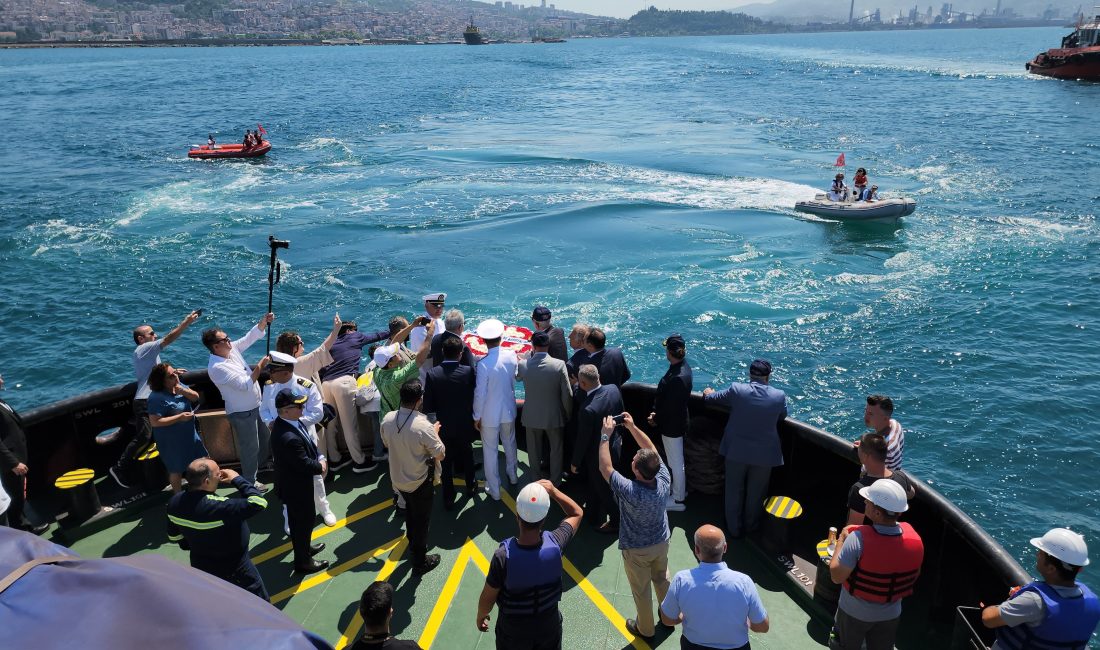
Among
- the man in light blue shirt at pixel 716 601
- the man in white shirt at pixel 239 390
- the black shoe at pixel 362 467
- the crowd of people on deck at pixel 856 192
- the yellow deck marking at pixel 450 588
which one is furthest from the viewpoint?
the crowd of people on deck at pixel 856 192

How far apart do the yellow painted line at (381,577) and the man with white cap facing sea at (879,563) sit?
3.79 metres

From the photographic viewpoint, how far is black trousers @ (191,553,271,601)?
5422mm

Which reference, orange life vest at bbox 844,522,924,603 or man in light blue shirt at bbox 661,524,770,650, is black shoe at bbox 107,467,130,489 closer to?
man in light blue shirt at bbox 661,524,770,650

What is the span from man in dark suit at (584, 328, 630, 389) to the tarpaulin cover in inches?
203

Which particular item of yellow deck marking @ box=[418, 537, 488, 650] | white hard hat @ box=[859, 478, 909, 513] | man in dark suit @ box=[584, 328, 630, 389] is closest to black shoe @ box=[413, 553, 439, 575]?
yellow deck marking @ box=[418, 537, 488, 650]

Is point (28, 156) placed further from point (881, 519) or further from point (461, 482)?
point (881, 519)

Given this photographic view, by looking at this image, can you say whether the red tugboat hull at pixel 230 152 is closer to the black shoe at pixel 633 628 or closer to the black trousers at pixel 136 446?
the black trousers at pixel 136 446

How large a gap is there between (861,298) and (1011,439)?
7.59 meters

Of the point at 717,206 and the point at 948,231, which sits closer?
the point at 948,231

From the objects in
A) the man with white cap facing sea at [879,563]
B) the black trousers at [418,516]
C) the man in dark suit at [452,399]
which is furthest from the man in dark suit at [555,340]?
the man with white cap facing sea at [879,563]

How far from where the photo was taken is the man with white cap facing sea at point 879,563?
15.7ft

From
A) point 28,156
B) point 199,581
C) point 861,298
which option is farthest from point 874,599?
point 28,156

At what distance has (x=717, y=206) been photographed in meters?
32.7

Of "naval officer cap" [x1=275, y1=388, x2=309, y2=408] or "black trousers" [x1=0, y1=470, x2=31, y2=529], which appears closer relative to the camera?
"naval officer cap" [x1=275, y1=388, x2=309, y2=408]
